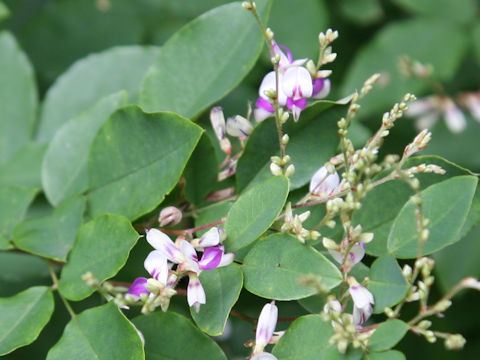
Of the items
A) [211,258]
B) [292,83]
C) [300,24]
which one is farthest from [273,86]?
[300,24]

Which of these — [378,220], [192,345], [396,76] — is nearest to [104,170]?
[192,345]

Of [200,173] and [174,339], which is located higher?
[200,173]

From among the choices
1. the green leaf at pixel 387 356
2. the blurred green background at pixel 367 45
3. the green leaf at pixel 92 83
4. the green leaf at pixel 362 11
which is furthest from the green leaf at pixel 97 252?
the green leaf at pixel 362 11

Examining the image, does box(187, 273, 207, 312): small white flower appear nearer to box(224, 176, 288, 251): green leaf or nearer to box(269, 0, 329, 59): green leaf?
box(224, 176, 288, 251): green leaf

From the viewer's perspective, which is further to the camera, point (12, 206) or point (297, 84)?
point (12, 206)

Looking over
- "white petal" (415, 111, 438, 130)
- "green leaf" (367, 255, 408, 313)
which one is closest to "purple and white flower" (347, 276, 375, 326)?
"green leaf" (367, 255, 408, 313)

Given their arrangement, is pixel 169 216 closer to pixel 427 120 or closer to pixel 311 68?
pixel 311 68
